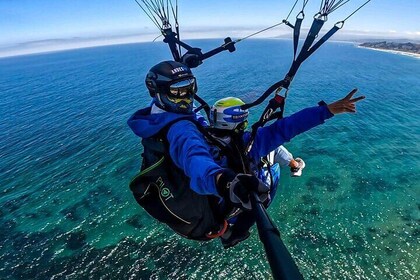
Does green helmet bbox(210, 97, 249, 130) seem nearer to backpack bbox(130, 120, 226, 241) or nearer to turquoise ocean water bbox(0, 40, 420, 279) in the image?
backpack bbox(130, 120, 226, 241)

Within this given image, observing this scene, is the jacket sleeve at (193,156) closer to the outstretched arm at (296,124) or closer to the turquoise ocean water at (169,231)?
the outstretched arm at (296,124)

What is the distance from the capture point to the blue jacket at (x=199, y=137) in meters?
3.06

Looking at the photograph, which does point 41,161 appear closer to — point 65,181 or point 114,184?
point 65,181

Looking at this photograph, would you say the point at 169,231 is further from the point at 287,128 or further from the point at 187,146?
the point at 187,146

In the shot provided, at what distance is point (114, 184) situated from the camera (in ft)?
91.7

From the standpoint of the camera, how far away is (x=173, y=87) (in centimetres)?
449

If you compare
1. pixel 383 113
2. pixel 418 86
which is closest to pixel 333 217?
pixel 383 113

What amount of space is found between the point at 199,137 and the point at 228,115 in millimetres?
1994

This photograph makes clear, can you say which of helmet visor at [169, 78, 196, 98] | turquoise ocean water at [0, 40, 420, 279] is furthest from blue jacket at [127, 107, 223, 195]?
turquoise ocean water at [0, 40, 420, 279]

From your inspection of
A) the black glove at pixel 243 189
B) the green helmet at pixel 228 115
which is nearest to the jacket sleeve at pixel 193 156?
the black glove at pixel 243 189

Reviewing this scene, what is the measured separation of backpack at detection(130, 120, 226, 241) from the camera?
165 inches

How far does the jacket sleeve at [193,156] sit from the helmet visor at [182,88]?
74 cm

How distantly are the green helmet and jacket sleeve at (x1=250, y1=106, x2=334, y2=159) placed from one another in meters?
0.45

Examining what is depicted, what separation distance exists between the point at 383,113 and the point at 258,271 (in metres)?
39.2
